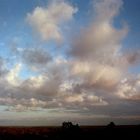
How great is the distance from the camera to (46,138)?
119 m

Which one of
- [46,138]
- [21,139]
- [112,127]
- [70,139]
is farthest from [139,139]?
[21,139]

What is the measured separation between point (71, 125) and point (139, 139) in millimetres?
29437

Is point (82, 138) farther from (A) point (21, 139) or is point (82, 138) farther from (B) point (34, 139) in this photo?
(A) point (21, 139)

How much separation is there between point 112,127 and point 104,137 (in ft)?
38.7

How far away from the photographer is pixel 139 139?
102 meters

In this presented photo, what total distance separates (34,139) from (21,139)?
833 centimetres

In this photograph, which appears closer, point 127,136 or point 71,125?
point 127,136

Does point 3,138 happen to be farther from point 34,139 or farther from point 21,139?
point 34,139

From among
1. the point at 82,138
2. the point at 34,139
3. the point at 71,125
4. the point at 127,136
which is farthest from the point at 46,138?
the point at 127,136

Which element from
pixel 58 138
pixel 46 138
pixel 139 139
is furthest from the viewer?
pixel 46 138

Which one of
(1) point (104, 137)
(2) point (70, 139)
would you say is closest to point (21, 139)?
(2) point (70, 139)

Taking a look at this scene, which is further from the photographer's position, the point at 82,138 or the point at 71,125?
the point at 71,125

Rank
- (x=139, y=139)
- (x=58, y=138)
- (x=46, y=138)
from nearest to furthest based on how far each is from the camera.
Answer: (x=139, y=139), (x=58, y=138), (x=46, y=138)

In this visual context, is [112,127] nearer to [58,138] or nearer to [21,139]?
[58,138]
